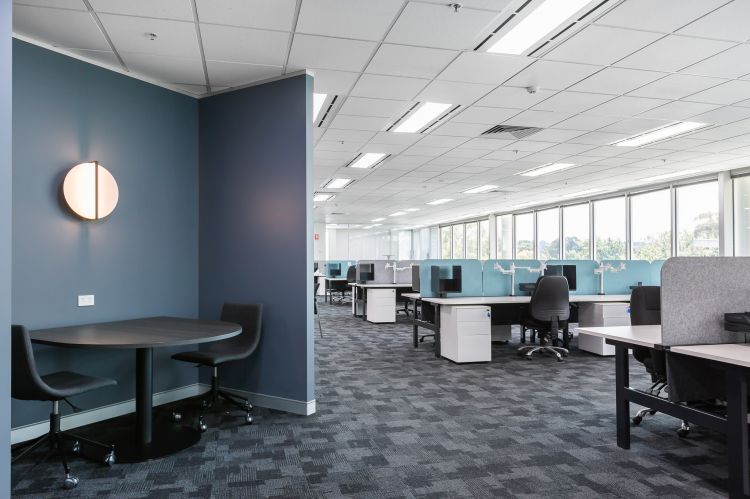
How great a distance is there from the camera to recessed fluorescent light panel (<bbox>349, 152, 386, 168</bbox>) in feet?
19.4

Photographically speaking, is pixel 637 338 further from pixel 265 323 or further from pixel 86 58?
pixel 86 58

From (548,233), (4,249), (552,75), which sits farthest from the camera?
(548,233)

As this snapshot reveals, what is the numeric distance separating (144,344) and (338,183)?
6021 millimetres

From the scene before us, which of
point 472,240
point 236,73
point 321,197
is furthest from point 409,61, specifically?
point 472,240

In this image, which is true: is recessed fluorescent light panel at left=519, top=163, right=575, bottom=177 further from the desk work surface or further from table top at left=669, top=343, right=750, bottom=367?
table top at left=669, top=343, right=750, bottom=367

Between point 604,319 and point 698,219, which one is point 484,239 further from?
point 604,319

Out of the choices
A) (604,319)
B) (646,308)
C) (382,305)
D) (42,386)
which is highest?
(646,308)

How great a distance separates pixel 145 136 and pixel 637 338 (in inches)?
133

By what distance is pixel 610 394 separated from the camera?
144 inches

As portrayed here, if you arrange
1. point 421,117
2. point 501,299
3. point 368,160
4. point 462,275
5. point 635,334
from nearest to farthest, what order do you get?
1. point 635,334
2. point 421,117
3. point 501,299
4. point 462,275
5. point 368,160

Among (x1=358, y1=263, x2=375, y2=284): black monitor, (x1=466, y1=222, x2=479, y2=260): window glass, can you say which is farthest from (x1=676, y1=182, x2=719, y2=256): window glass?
(x1=466, y1=222, x2=479, y2=260): window glass

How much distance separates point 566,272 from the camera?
18.8ft

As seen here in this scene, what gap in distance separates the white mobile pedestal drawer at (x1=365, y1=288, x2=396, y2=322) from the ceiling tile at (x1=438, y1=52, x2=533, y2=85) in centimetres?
484

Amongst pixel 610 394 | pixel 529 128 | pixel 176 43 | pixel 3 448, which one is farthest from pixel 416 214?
pixel 3 448
